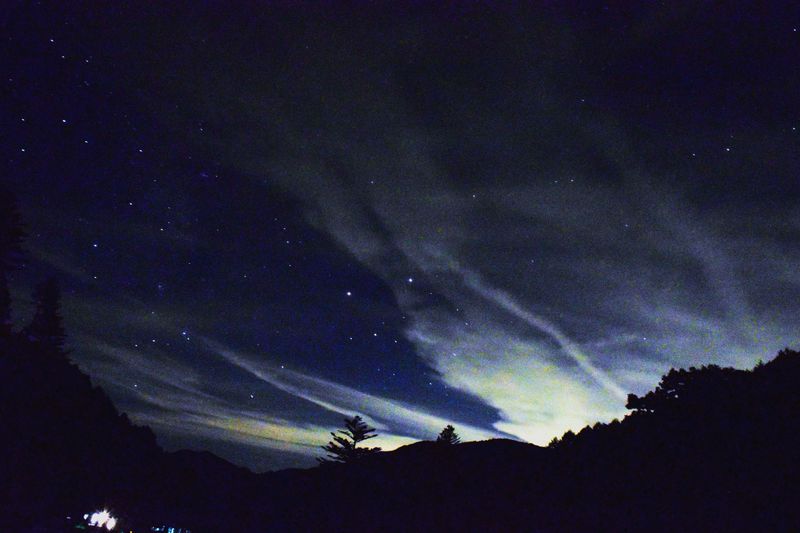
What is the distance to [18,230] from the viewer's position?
109ft

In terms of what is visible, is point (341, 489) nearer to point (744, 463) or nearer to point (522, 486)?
point (522, 486)

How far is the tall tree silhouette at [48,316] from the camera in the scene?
40719mm

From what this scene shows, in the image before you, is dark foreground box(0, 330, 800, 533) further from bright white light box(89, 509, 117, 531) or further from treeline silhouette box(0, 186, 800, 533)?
bright white light box(89, 509, 117, 531)

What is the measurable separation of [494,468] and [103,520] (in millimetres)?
23263

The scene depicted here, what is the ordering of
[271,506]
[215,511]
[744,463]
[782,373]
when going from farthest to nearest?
[215,511]
[271,506]
[782,373]
[744,463]

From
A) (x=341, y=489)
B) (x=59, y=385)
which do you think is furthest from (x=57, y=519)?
(x=341, y=489)

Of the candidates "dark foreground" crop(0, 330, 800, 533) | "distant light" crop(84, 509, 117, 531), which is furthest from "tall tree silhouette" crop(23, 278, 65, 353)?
"distant light" crop(84, 509, 117, 531)

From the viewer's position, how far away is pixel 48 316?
4184 cm

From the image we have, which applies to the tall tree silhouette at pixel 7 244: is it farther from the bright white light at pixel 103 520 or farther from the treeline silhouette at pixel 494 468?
the bright white light at pixel 103 520

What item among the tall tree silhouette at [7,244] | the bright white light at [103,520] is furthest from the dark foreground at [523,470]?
the tall tree silhouette at [7,244]

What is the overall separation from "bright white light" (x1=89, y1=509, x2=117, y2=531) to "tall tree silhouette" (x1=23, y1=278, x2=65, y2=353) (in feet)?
55.1

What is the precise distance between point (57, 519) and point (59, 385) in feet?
21.4

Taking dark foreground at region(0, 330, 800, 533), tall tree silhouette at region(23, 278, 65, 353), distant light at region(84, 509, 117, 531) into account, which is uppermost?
tall tree silhouette at region(23, 278, 65, 353)

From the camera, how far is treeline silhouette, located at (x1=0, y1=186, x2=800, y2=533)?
39.4 feet
